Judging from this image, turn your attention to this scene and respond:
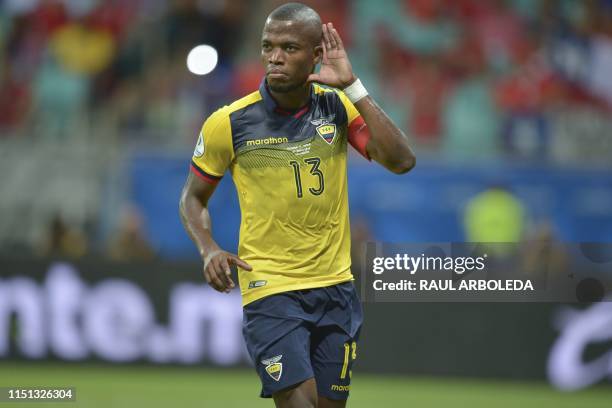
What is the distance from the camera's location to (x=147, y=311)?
38.3ft

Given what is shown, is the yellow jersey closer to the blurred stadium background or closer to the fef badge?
the fef badge

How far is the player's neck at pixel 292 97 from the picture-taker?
5.74 meters

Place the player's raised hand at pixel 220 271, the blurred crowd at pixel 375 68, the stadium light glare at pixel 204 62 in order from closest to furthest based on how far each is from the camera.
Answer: the player's raised hand at pixel 220 271
the stadium light glare at pixel 204 62
the blurred crowd at pixel 375 68

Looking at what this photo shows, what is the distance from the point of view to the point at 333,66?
5609 millimetres

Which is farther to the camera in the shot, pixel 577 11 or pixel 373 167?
pixel 577 11

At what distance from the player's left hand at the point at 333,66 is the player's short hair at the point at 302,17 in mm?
42

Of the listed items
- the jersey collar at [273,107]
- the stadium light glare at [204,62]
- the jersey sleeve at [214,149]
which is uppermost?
the stadium light glare at [204,62]

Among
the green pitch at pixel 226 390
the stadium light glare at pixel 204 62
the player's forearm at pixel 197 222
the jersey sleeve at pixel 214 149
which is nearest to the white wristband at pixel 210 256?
the player's forearm at pixel 197 222

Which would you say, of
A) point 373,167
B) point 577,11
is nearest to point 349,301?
point 373,167

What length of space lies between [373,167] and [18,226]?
188 inches

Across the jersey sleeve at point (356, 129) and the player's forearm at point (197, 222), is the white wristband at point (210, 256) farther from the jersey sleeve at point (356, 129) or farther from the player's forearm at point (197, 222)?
the jersey sleeve at point (356, 129)

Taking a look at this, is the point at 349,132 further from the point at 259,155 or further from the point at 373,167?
the point at 373,167

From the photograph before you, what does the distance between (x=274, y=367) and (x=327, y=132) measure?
1.26 meters

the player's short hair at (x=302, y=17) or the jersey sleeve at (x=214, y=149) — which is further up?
the player's short hair at (x=302, y=17)
